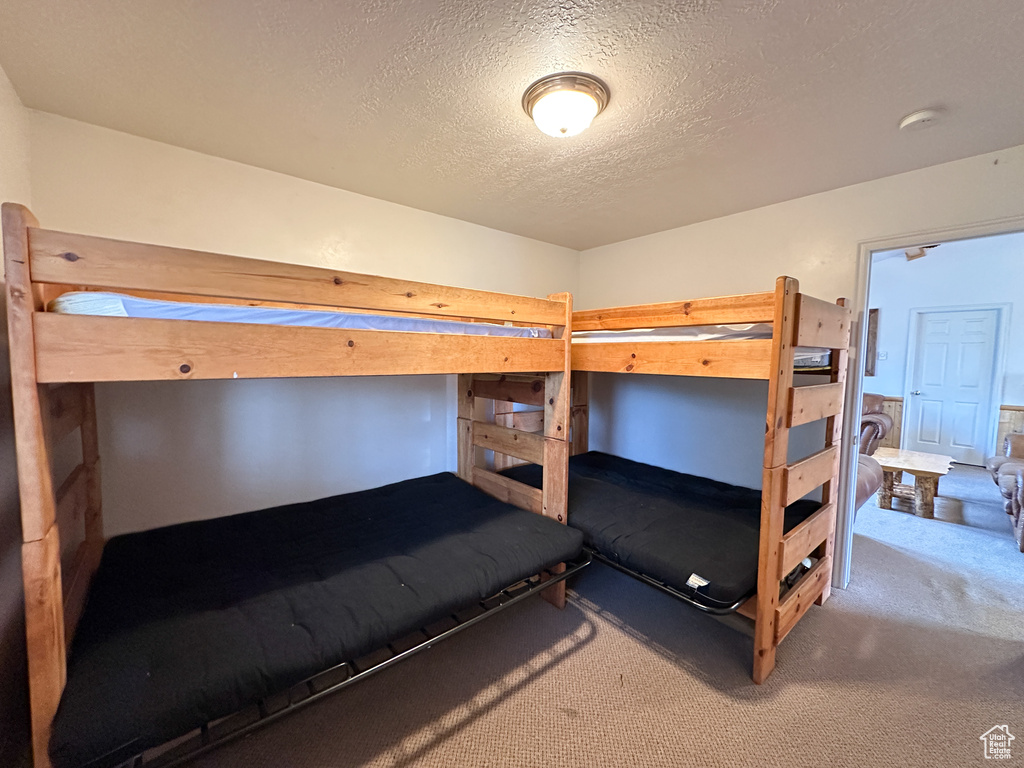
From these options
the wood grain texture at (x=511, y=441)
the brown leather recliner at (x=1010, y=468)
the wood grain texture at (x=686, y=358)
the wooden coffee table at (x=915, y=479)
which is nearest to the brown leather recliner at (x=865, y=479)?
the wooden coffee table at (x=915, y=479)

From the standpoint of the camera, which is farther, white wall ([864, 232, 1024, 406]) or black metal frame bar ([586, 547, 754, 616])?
white wall ([864, 232, 1024, 406])

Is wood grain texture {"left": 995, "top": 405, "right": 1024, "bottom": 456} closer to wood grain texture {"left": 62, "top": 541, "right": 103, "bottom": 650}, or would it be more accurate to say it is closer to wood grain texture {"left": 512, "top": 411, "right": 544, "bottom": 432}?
wood grain texture {"left": 512, "top": 411, "right": 544, "bottom": 432}

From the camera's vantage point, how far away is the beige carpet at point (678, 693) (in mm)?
1299

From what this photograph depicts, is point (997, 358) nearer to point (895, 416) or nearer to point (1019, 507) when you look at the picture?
point (895, 416)

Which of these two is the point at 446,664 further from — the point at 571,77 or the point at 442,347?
the point at 571,77

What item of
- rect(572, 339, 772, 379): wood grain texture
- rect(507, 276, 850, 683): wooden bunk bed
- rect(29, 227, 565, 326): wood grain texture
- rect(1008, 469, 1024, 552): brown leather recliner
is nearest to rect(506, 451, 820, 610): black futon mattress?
rect(507, 276, 850, 683): wooden bunk bed

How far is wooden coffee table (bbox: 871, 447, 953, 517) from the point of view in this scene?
3166 mm

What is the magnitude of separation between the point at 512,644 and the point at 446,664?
0.30 m

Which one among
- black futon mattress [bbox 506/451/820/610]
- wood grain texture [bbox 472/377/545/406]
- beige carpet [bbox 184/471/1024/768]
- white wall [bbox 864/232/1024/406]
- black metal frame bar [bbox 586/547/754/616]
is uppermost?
white wall [bbox 864/232/1024/406]

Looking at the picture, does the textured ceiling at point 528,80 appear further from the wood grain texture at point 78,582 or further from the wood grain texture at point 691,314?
the wood grain texture at point 78,582

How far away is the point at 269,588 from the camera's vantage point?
4.63 feet

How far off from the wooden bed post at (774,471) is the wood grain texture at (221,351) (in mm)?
1118

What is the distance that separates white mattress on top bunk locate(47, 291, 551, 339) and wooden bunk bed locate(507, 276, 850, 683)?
740 mm

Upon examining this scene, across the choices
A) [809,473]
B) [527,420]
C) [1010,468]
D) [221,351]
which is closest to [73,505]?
[221,351]
